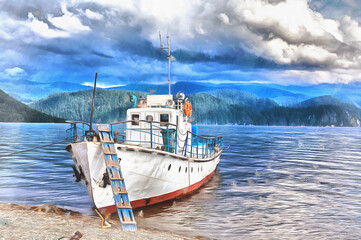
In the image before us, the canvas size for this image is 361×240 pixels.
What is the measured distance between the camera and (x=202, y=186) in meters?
19.8

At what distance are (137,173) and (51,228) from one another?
386 centimetres

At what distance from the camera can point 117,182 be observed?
1054 cm

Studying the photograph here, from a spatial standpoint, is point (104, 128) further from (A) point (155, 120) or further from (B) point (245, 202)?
(B) point (245, 202)

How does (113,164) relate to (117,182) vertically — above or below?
above

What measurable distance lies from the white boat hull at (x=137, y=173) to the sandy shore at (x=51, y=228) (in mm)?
1339

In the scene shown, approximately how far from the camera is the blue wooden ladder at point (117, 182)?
396 inches

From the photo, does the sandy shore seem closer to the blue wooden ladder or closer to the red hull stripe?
the blue wooden ladder

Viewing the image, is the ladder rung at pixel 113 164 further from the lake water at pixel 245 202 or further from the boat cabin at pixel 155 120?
the boat cabin at pixel 155 120

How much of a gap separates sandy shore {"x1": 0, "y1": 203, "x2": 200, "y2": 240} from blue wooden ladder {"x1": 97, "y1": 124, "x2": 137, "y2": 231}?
0.35 meters

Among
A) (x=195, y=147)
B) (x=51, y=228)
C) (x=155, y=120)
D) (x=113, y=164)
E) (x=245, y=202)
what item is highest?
(x=155, y=120)

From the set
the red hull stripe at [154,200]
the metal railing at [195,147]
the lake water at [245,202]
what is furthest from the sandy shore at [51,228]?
the metal railing at [195,147]

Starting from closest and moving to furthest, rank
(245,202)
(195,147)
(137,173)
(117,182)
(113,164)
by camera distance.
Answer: (117,182) < (113,164) < (137,173) < (245,202) < (195,147)

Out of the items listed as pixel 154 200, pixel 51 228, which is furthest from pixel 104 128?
pixel 154 200

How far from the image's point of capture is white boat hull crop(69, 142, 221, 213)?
11.1 metres
